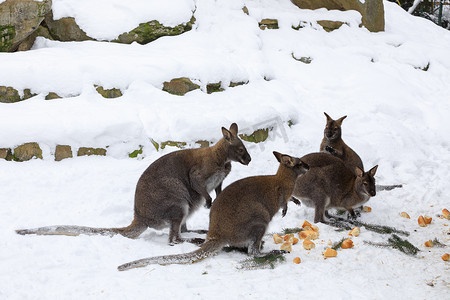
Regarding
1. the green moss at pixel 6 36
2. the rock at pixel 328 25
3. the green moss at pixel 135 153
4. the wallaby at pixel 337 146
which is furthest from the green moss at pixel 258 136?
the rock at pixel 328 25

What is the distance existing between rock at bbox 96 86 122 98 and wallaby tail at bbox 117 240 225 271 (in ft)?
14.1

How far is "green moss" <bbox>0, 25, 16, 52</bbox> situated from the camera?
8.98 m

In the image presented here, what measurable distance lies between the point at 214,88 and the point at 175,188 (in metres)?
4.12

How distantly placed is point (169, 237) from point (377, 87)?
22.0 feet

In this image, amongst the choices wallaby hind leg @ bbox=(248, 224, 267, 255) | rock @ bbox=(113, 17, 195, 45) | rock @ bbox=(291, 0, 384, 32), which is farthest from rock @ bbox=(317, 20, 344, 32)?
A: wallaby hind leg @ bbox=(248, 224, 267, 255)

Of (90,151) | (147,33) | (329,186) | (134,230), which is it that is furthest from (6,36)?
(329,186)

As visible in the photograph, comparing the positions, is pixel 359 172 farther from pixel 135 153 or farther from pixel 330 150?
pixel 135 153

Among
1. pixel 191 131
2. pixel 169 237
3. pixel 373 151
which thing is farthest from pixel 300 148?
pixel 169 237

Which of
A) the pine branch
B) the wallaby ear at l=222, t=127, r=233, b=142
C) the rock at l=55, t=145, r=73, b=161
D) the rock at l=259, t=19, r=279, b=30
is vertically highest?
the rock at l=259, t=19, r=279, b=30

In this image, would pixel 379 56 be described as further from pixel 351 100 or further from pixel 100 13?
pixel 100 13

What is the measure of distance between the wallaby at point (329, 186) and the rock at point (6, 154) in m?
4.23

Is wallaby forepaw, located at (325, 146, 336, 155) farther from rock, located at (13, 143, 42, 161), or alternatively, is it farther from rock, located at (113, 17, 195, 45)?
rock, located at (113, 17, 195, 45)

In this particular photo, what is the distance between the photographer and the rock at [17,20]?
898 cm

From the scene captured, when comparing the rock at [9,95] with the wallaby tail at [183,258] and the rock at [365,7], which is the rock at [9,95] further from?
the rock at [365,7]
